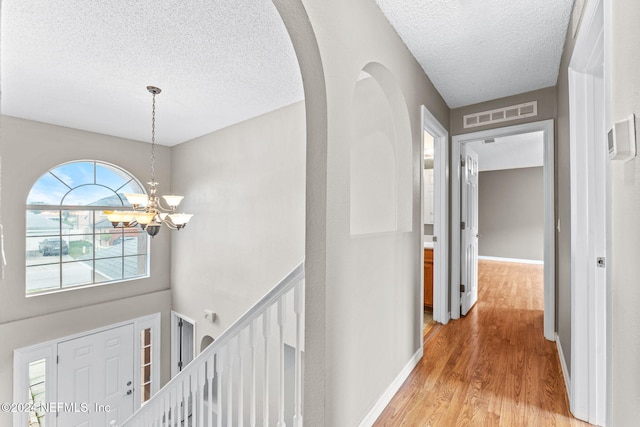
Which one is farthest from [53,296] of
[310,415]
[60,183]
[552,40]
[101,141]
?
[552,40]

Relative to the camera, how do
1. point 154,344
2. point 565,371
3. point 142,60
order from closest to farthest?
point 565,371 < point 142,60 < point 154,344

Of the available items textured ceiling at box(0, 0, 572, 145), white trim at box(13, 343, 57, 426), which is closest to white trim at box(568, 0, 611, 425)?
textured ceiling at box(0, 0, 572, 145)

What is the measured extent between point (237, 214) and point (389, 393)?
304cm

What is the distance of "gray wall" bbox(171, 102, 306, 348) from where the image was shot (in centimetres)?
358

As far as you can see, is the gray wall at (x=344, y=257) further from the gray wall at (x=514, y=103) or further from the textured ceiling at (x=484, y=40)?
the gray wall at (x=514, y=103)

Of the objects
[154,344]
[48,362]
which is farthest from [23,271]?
[154,344]

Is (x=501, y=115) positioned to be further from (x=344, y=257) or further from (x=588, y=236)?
(x=344, y=257)

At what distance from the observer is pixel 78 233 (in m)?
4.55

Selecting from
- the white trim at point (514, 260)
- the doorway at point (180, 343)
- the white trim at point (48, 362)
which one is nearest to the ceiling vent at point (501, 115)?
the doorway at point (180, 343)

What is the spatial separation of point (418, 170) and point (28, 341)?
5.14 m

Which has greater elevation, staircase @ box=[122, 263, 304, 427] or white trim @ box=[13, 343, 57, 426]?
staircase @ box=[122, 263, 304, 427]

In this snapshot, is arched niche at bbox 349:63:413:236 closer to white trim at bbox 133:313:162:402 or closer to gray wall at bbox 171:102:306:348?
gray wall at bbox 171:102:306:348

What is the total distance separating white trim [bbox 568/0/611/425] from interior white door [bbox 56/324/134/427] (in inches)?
217

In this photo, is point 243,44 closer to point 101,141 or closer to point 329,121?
point 329,121
